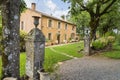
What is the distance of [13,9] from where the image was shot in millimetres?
6859

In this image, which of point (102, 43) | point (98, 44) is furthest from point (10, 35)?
point (102, 43)

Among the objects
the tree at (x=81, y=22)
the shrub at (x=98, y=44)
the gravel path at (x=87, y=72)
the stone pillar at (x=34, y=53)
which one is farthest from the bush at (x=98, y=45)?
the tree at (x=81, y=22)

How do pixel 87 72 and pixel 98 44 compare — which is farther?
pixel 98 44

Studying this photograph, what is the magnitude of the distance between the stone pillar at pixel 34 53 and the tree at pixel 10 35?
1.43 metres

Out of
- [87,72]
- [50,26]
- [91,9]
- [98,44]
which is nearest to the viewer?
[87,72]

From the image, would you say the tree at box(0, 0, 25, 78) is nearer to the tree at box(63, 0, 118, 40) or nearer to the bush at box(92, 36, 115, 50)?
the bush at box(92, 36, 115, 50)

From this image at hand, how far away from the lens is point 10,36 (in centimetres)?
688

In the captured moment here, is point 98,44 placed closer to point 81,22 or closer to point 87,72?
point 87,72

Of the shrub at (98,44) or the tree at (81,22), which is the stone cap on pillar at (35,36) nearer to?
the shrub at (98,44)

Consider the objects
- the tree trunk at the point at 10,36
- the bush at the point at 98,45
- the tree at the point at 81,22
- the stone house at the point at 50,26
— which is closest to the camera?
the tree trunk at the point at 10,36

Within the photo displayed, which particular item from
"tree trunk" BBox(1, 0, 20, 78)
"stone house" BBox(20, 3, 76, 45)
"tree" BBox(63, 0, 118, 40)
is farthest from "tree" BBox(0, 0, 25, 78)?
"stone house" BBox(20, 3, 76, 45)

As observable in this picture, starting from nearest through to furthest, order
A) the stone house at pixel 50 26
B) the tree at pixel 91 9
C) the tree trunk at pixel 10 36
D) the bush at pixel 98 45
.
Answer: the tree trunk at pixel 10 36
the bush at pixel 98 45
the tree at pixel 91 9
the stone house at pixel 50 26

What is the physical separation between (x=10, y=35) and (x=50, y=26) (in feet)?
120

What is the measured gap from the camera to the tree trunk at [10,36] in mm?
6809
